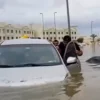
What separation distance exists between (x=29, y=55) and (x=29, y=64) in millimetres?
570

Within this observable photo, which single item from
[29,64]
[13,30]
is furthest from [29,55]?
[13,30]

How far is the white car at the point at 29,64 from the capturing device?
20.8 feet

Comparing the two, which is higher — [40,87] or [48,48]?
[48,48]

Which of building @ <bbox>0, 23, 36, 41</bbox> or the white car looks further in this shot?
building @ <bbox>0, 23, 36, 41</bbox>

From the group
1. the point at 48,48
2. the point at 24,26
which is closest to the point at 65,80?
the point at 48,48

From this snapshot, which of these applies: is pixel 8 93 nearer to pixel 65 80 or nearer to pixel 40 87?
pixel 40 87

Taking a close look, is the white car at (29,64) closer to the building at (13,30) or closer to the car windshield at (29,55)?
the car windshield at (29,55)

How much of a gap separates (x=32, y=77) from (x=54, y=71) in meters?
0.57

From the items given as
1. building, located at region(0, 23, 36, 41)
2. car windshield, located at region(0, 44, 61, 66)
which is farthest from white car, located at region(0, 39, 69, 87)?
building, located at region(0, 23, 36, 41)

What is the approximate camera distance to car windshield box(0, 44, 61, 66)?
747 cm

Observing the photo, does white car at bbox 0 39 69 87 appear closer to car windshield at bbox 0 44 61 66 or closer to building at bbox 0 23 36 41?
car windshield at bbox 0 44 61 66

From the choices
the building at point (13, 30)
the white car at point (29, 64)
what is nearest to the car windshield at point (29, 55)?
the white car at point (29, 64)

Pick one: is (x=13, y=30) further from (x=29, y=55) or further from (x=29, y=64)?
(x=29, y=64)

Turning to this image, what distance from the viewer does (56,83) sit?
20.6ft
